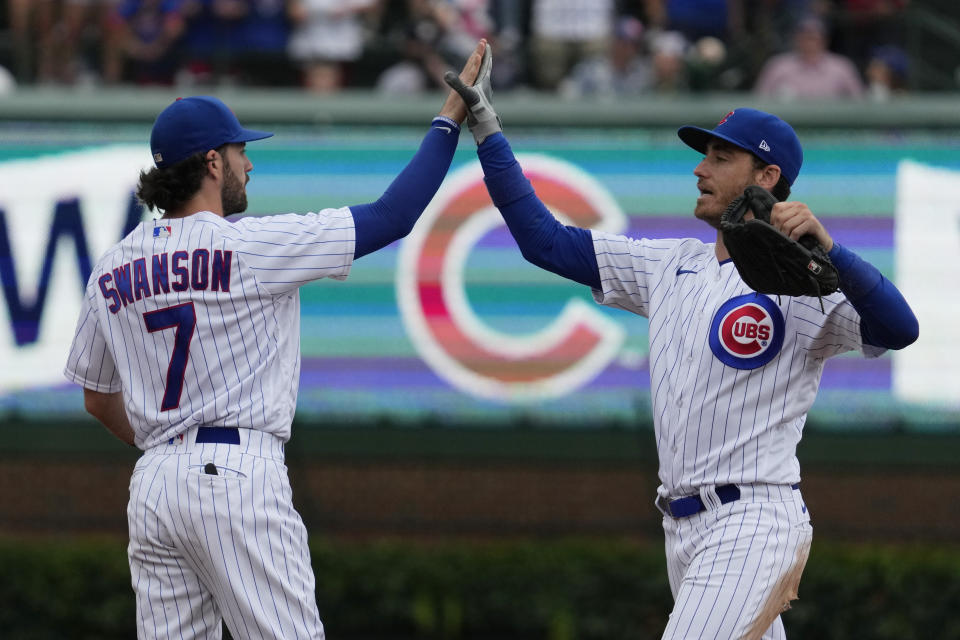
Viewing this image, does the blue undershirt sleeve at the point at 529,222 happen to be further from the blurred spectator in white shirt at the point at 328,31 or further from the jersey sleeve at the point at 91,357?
the blurred spectator in white shirt at the point at 328,31

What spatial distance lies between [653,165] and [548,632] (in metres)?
2.78

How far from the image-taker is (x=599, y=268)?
14.0 feet

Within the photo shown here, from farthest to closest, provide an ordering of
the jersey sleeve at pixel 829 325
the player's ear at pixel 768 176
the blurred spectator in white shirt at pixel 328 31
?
the blurred spectator in white shirt at pixel 328 31, the player's ear at pixel 768 176, the jersey sleeve at pixel 829 325

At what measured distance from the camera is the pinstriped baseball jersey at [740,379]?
152 inches

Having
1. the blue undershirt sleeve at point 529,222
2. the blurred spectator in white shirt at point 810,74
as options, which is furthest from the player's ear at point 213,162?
the blurred spectator in white shirt at point 810,74

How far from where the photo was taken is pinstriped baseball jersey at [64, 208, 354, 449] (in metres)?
3.72

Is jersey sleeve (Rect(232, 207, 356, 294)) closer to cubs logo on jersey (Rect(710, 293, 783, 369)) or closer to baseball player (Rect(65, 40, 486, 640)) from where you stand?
baseball player (Rect(65, 40, 486, 640))

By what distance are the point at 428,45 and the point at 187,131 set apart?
5838 mm

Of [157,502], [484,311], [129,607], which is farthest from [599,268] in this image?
[129,607]

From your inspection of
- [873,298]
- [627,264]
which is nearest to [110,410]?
[627,264]

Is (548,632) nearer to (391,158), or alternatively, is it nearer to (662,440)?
(391,158)

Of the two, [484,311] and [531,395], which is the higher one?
[484,311]

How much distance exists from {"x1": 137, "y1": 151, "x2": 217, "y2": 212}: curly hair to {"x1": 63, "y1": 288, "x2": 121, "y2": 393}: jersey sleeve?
361 mm

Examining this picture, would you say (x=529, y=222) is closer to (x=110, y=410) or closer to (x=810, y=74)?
→ (x=110, y=410)
